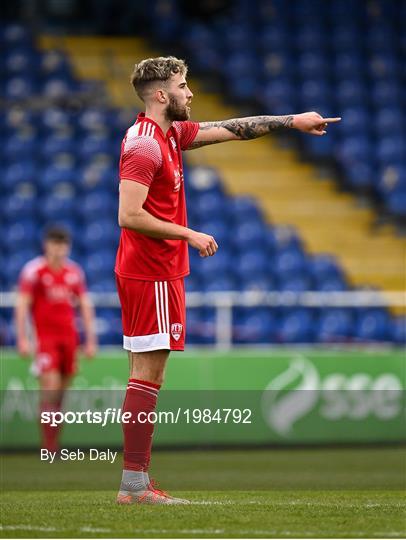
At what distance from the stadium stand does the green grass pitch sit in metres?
3.29

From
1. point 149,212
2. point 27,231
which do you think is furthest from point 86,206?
point 149,212

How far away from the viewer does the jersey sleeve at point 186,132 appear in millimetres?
6523

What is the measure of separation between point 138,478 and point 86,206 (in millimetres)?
10382

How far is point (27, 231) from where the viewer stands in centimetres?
1565

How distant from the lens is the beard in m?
6.28

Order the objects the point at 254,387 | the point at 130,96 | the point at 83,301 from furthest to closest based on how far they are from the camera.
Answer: the point at 130,96 → the point at 254,387 → the point at 83,301

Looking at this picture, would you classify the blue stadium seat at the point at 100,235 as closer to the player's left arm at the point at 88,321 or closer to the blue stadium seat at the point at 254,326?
the blue stadium seat at the point at 254,326

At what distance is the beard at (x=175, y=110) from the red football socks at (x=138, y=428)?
1355mm

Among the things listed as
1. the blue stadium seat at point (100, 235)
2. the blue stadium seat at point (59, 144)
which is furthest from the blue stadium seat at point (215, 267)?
the blue stadium seat at point (59, 144)

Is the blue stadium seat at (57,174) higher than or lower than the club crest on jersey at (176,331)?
higher

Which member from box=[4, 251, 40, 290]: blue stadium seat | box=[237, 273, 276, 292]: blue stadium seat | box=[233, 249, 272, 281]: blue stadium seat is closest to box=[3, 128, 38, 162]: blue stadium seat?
box=[4, 251, 40, 290]: blue stadium seat

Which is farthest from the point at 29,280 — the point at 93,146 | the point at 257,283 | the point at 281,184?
the point at 281,184

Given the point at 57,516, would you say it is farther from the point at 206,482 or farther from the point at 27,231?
the point at 27,231

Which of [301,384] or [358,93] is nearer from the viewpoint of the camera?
[301,384]
